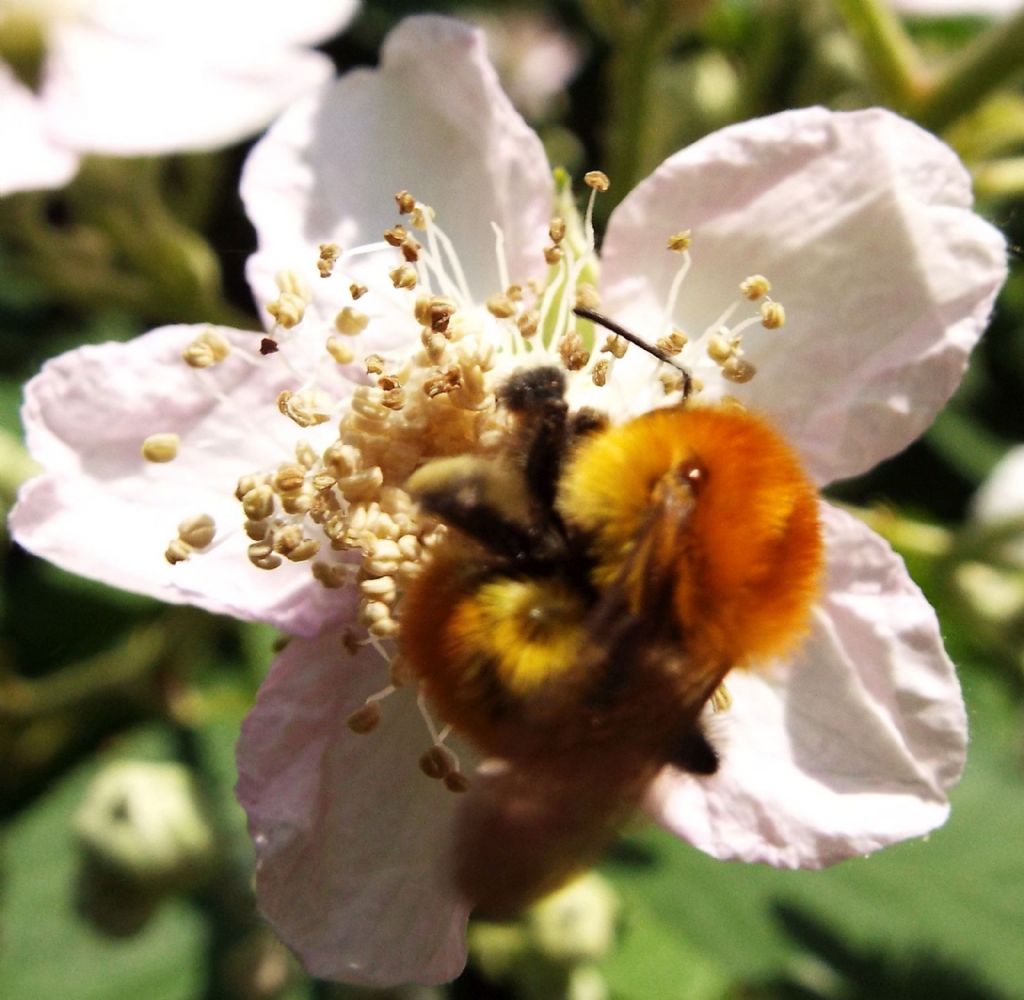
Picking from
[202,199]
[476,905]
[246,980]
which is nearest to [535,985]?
[246,980]

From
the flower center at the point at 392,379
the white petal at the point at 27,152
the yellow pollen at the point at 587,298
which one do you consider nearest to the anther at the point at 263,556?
the flower center at the point at 392,379

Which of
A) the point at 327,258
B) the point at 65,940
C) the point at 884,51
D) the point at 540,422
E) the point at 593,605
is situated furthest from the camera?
the point at 65,940

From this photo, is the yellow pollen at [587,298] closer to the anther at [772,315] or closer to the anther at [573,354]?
the anther at [573,354]

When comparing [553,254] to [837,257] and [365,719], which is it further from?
[365,719]

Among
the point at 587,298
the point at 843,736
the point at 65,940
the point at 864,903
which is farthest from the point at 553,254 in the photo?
the point at 65,940

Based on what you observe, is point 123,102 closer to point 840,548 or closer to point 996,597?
point 840,548
